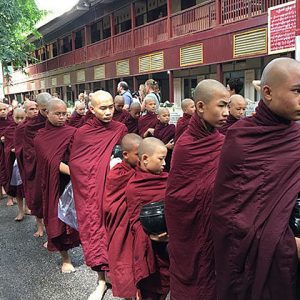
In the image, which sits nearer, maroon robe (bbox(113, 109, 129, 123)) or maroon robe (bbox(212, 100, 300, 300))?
maroon robe (bbox(212, 100, 300, 300))

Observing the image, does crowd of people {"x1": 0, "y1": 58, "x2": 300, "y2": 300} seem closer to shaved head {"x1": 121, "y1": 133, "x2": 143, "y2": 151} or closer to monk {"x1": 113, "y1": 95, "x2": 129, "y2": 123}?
shaved head {"x1": 121, "y1": 133, "x2": 143, "y2": 151}

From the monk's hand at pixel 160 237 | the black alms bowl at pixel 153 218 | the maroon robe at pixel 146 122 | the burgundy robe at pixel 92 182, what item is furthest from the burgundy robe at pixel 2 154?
the black alms bowl at pixel 153 218

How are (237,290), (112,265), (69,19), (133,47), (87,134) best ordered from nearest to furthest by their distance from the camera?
(237,290) < (112,265) < (87,134) < (133,47) < (69,19)

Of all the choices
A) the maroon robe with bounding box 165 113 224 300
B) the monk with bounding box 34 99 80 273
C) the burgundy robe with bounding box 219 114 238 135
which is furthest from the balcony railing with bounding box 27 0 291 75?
the maroon robe with bounding box 165 113 224 300

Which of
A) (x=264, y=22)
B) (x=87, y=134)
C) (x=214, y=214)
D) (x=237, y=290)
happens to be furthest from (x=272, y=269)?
(x=264, y=22)

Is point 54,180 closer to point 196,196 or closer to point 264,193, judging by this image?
point 196,196

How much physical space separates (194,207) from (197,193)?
8 cm

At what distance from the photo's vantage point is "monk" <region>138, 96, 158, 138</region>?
6805 mm

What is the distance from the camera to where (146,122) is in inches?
271

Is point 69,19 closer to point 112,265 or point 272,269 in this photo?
point 112,265

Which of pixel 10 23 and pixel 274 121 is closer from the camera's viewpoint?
pixel 274 121

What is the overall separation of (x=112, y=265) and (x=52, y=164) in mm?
1368

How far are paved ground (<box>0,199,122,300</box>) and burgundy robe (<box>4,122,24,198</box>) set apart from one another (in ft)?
2.88

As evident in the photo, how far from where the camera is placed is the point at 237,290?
1892mm
